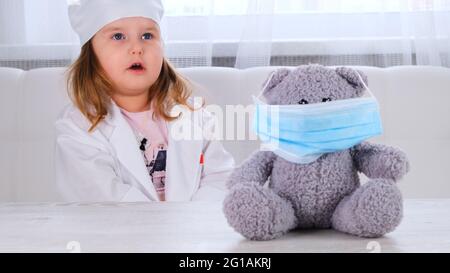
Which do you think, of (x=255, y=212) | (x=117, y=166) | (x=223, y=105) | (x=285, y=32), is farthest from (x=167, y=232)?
(x=285, y=32)

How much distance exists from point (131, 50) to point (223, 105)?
33 centimetres

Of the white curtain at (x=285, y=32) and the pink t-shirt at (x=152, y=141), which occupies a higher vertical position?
the white curtain at (x=285, y=32)

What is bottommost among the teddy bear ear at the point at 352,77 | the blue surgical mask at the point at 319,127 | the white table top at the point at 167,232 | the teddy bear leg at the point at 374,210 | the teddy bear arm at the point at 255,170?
the white table top at the point at 167,232

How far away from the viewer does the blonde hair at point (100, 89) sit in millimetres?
1322

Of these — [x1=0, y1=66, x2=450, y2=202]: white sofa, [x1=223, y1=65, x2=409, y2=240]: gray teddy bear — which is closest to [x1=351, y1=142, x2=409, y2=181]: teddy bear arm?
[x1=223, y1=65, x2=409, y2=240]: gray teddy bear

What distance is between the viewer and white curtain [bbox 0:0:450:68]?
1.74 meters

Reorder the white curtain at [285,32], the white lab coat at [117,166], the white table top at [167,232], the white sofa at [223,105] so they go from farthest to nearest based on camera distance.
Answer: the white curtain at [285,32]
the white sofa at [223,105]
the white lab coat at [117,166]
the white table top at [167,232]

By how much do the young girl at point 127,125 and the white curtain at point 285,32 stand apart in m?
0.39

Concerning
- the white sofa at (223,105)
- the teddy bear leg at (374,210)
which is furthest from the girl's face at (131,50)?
the teddy bear leg at (374,210)

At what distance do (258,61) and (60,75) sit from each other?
20.4 inches

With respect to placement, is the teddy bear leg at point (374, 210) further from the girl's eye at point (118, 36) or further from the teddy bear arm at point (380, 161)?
the girl's eye at point (118, 36)

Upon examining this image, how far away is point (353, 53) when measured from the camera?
1771mm
